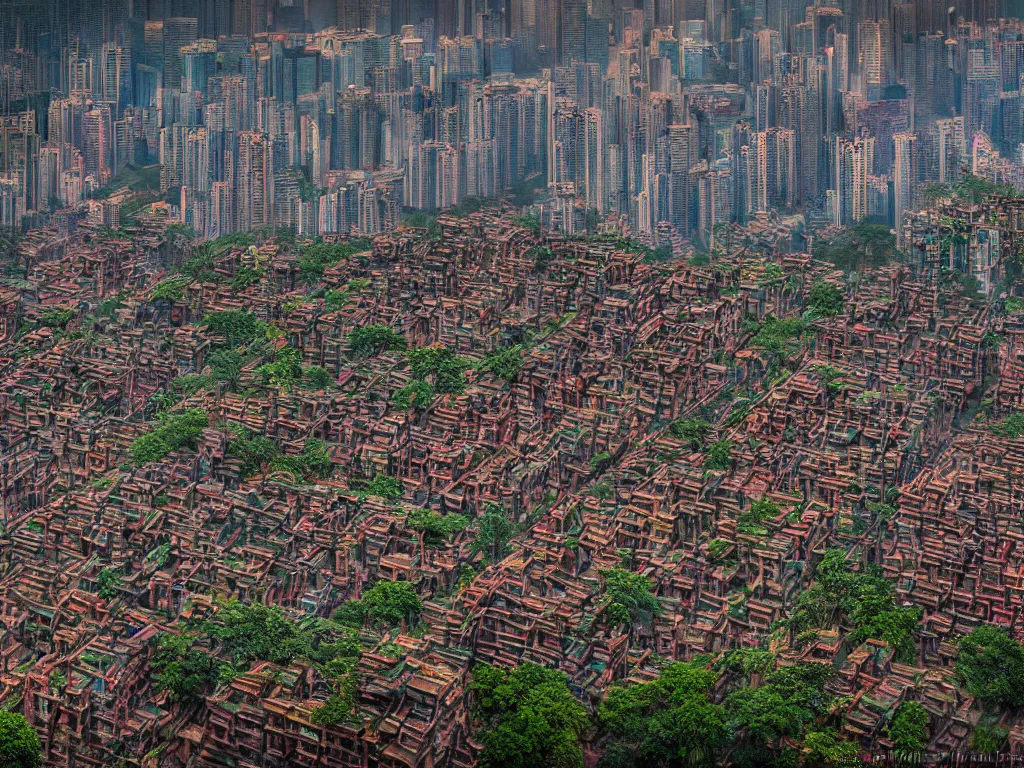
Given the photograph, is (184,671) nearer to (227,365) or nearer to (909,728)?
(909,728)

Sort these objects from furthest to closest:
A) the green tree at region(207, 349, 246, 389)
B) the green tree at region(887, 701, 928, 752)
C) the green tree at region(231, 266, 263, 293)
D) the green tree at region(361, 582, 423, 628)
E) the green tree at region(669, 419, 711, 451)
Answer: the green tree at region(231, 266, 263, 293) → the green tree at region(207, 349, 246, 389) → the green tree at region(669, 419, 711, 451) → the green tree at region(361, 582, 423, 628) → the green tree at region(887, 701, 928, 752)

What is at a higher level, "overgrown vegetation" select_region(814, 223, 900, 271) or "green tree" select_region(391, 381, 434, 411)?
"overgrown vegetation" select_region(814, 223, 900, 271)

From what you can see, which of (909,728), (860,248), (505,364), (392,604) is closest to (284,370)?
(505,364)

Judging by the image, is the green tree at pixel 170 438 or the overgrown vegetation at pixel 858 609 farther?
the green tree at pixel 170 438

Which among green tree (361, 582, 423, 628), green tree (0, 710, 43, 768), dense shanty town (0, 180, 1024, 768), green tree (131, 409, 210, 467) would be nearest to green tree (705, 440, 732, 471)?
dense shanty town (0, 180, 1024, 768)

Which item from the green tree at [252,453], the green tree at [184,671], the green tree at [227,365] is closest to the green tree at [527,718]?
the green tree at [184,671]

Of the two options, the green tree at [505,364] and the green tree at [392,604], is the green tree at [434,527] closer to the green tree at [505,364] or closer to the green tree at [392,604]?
the green tree at [392,604]

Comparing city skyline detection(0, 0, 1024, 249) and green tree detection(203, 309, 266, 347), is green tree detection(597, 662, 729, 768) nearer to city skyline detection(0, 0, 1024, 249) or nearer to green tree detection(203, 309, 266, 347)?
green tree detection(203, 309, 266, 347)
